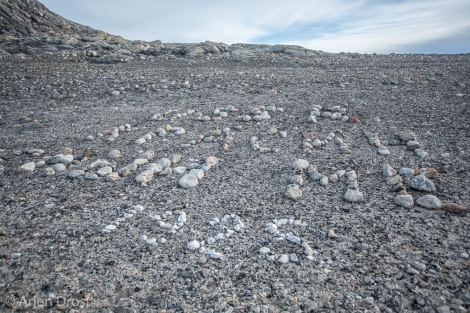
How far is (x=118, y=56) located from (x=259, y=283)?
16.1 metres

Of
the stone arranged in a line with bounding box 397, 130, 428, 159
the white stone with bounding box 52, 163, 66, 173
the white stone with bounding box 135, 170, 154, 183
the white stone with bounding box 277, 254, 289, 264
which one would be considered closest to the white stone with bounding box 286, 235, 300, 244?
the white stone with bounding box 277, 254, 289, 264

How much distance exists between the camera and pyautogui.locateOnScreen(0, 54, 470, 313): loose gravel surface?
2.29 metres

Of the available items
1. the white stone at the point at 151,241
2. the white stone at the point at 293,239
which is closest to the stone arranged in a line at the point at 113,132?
the white stone at the point at 151,241

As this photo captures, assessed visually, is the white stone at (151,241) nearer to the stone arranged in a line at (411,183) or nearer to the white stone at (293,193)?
the white stone at (293,193)

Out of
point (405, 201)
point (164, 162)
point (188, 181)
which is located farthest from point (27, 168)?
point (405, 201)

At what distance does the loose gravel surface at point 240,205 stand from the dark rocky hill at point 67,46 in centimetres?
1027

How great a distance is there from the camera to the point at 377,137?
16.9ft

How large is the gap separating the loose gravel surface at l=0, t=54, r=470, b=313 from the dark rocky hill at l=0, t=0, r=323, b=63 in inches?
404

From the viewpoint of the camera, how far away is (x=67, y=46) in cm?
1755

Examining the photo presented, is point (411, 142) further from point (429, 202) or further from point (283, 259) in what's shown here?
point (283, 259)

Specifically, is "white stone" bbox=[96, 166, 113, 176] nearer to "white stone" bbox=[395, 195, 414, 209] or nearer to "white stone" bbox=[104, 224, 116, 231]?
"white stone" bbox=[104, 224, 116, 231]

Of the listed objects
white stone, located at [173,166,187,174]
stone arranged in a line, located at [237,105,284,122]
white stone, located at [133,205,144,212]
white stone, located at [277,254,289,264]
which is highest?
stone arranged in a line, located at [237,105,284,122]

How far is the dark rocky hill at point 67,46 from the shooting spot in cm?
1609

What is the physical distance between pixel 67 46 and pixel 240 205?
62.0 feet
